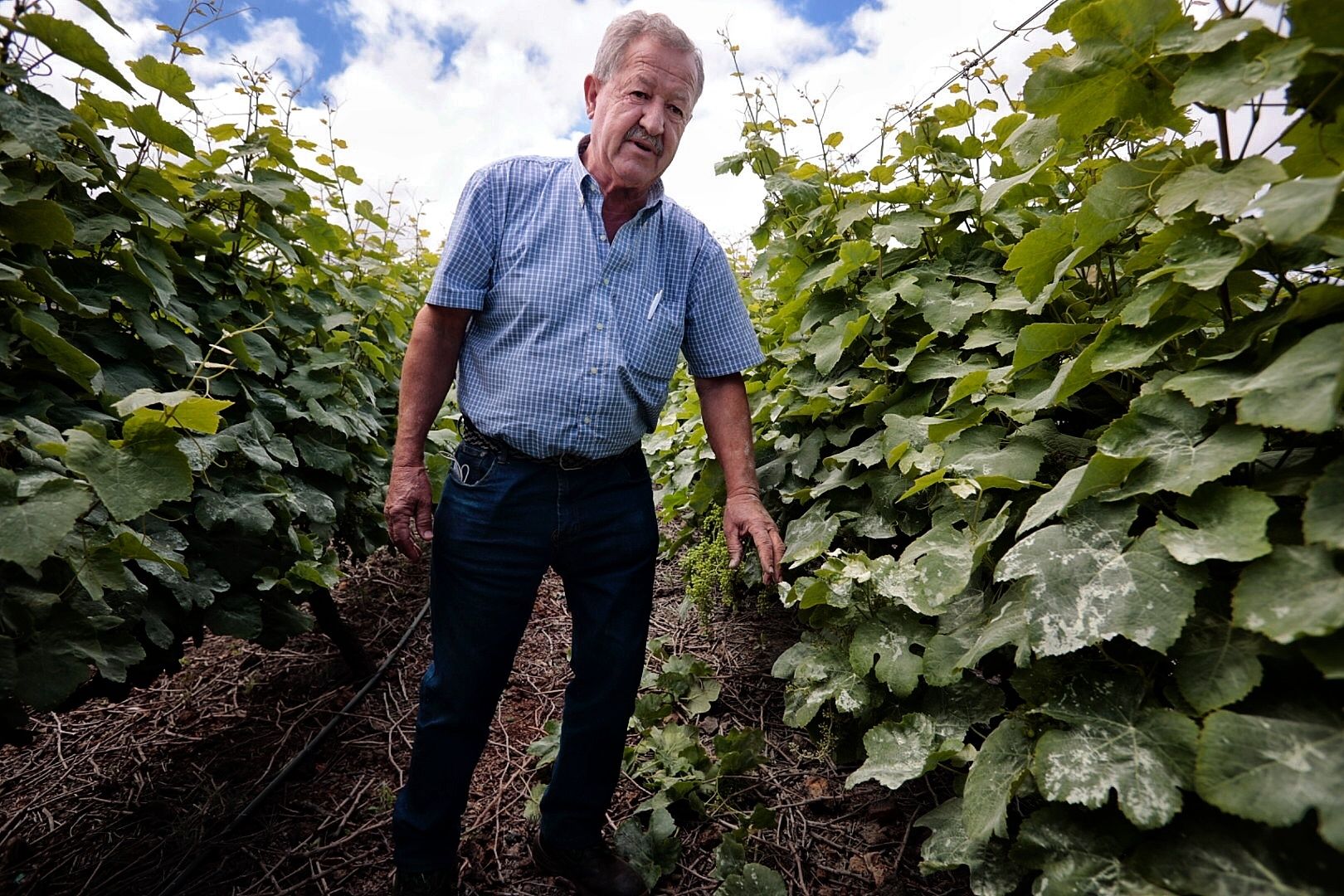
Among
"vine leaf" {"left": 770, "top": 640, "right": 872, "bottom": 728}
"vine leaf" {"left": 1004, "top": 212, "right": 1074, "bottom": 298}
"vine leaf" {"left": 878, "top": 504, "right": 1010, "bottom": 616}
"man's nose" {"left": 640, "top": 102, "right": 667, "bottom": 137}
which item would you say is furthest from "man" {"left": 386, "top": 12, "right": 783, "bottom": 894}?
"vine leaf" {"left": 1004, "top": 212, "right": 1074, "bottom": 298}

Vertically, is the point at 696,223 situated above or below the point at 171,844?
above

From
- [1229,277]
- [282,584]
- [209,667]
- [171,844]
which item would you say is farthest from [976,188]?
[209,667]

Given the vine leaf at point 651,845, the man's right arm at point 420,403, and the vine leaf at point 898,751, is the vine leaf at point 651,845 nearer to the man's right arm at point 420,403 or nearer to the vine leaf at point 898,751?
the vine leaf at point 898,751

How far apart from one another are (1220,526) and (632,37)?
177cm

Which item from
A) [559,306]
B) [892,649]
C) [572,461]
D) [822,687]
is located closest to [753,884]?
[822,687]

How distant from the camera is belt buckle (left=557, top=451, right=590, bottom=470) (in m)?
1.83

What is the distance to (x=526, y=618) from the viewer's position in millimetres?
1948

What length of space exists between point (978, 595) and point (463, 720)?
1346 millimetres

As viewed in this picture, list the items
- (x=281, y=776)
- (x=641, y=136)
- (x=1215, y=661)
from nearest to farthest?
(x=1215, y=661)
(x=641, y=136)
(x=281, y=776)

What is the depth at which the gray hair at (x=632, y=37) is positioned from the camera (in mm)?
1894

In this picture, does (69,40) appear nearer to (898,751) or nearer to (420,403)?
(420,403)

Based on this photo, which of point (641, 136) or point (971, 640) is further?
point (641, 136)

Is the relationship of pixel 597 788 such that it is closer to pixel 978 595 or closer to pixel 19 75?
pixel 978 595

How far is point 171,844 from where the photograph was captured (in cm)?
220
